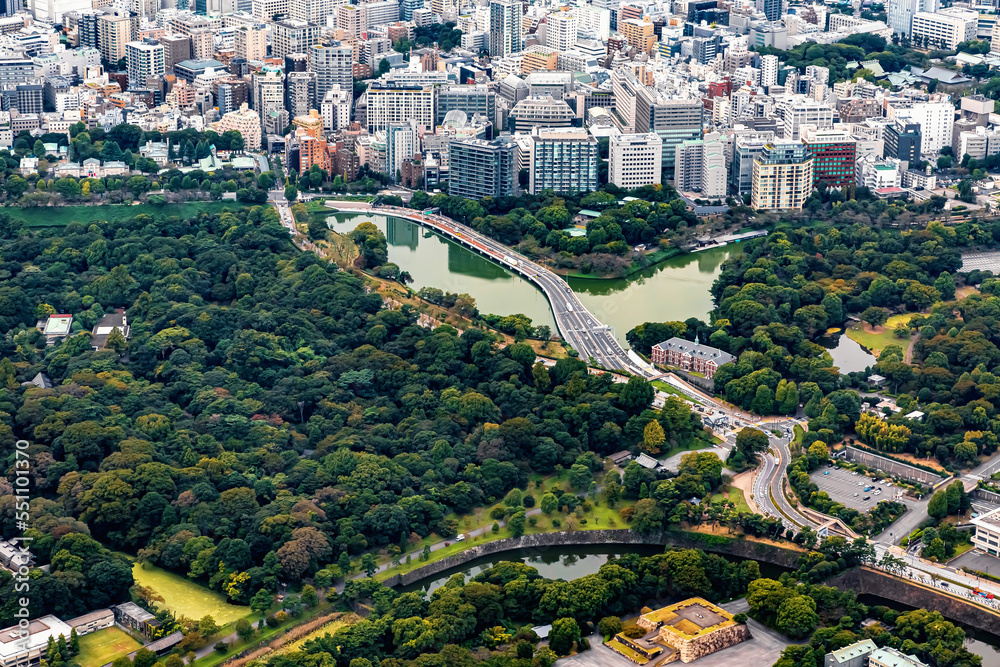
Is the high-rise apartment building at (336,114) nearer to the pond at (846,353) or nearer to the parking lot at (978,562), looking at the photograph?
the pond at (846,353)

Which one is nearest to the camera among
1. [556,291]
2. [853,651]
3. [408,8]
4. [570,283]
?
[853,651]

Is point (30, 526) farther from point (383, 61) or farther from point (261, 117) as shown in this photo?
point (383, 61)

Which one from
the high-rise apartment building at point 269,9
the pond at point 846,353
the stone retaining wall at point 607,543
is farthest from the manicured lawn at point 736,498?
the high-rise apartment building at point 269,9

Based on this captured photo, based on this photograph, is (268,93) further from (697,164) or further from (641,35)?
(641,35)

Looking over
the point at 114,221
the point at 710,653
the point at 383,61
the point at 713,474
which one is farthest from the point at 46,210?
the point at 710,653

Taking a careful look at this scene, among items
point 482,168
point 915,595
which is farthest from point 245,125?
point 915,595

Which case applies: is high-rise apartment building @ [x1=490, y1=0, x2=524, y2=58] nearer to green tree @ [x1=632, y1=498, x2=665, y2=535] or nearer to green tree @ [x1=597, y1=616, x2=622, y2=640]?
green tree @ [x1=632, y1=498, x2=665, y2=535]

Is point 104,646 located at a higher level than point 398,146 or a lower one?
lower
